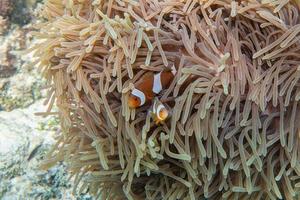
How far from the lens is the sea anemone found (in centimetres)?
202

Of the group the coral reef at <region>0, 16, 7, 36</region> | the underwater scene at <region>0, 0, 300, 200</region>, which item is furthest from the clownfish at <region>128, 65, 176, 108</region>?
the coral reef at <region>0, 16, 7, 36</region>

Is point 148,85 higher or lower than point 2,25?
higher

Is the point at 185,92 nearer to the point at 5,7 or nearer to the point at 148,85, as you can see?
the point at 148,85

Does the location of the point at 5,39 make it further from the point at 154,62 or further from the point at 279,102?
the point at 279,102

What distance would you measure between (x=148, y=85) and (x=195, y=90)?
237 millimetres

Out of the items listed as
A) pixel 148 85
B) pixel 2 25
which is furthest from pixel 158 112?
pixel 2 25

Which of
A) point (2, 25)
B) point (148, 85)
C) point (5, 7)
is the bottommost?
point (2, 25)

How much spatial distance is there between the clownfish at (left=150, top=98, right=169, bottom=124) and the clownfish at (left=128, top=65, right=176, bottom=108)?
0.18ft

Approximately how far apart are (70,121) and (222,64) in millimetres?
856

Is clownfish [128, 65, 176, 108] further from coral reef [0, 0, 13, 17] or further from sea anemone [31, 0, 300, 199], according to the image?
coral reef [0, 0, 13, 17]

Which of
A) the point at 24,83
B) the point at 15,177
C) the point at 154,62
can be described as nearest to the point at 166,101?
the point at 154,62

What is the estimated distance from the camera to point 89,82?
2.16 m

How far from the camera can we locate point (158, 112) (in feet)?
6.62

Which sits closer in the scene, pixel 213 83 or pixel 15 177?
pixel 213 83
